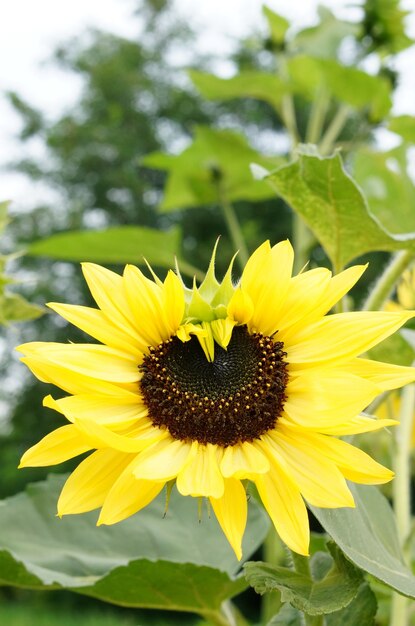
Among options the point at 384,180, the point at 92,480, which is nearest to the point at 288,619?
the point at 92,480

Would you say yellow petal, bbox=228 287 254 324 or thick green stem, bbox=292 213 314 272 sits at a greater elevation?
yellow petal, bbox=228 287 254 324

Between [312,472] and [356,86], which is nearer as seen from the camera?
[312,472]

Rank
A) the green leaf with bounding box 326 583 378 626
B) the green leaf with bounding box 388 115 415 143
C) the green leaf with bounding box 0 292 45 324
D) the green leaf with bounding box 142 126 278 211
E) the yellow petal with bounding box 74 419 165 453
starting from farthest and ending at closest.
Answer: the green leaf with bounding box 142 126 278 211 < the green leaf with bounding box 388 115 415 143 < the green leaf with bounding box 0 292 45 324 < the green leaf with bounding box 326 583 378 626 < the yellow petal with bounding box 74 419 165 453

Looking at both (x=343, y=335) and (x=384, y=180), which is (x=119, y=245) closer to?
(x=384, y=180)

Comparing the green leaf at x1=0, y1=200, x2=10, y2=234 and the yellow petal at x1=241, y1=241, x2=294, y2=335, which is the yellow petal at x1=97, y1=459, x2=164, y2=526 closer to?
the yellow petal at x1=241, y1=241, x2=294, y2=335

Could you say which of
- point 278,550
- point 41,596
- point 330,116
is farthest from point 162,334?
point 330,116

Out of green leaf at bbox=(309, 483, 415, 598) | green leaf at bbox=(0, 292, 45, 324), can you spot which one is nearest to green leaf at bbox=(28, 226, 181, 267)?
green leaf at bbox=(0, 292, 45, 324)
